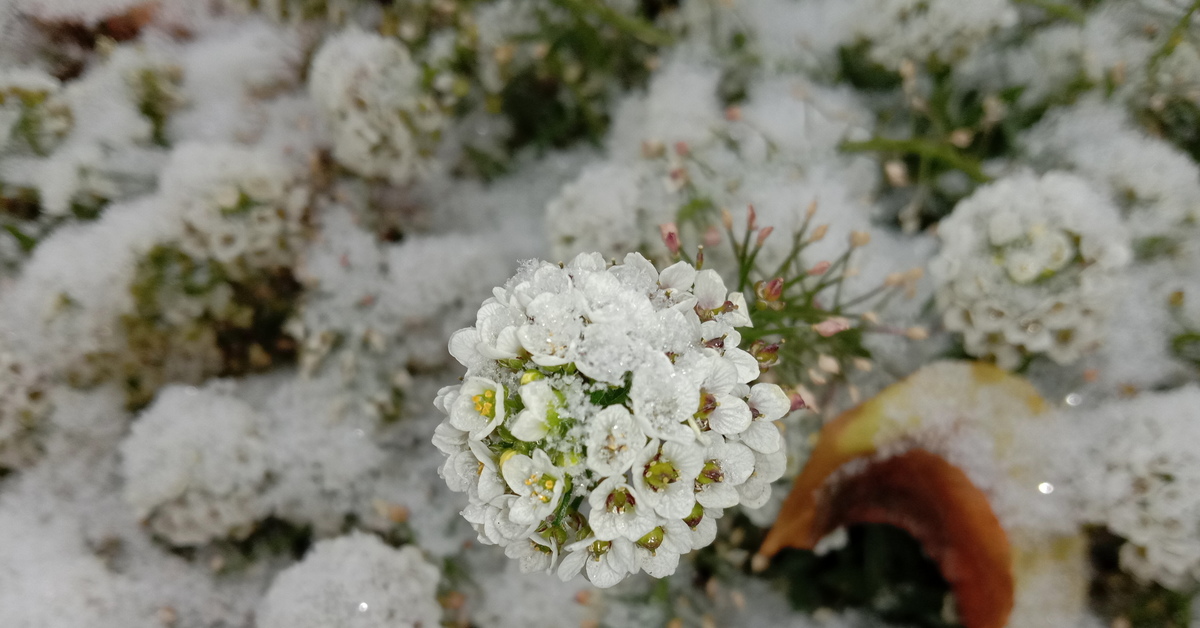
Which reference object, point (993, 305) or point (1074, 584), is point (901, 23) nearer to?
point (993, 305)

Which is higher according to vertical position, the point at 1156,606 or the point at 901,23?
the point at 901,23

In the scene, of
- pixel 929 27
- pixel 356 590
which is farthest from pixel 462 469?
pixel 929 27

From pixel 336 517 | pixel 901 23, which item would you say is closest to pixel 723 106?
pixel 901 23

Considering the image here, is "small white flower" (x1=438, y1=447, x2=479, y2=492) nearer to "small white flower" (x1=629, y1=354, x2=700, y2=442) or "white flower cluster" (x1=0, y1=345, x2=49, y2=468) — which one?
"small white flower" (x1=629, y1=354, x2=700, y2=442)

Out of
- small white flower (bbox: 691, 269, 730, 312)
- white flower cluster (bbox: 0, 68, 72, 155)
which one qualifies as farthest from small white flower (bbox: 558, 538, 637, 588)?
white flower cluster (bbox: 0, 68, 72, 155)

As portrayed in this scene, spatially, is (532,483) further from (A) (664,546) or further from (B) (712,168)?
(B) (712,168)

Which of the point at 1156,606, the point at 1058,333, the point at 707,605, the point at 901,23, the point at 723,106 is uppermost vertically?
the point at 901,23

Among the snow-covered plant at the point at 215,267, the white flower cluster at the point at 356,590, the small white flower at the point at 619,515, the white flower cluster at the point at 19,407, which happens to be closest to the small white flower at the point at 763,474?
the small white flower at the point at 619,515
